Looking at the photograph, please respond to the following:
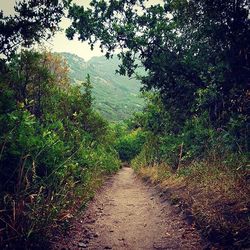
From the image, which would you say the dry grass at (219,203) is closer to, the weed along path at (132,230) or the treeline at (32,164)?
the weed along path at (132,230)

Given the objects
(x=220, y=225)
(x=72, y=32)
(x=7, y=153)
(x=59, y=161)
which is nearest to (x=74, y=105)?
(x=72, y=32)

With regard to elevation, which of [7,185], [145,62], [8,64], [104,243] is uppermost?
[145,62]

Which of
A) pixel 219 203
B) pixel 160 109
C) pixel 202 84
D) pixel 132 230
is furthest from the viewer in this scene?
pixel 160 109

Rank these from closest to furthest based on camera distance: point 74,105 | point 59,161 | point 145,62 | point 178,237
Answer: point 178,237 → point 59,161 → point 145,62 → point 74,105

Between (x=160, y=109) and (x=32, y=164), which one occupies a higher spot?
(x=160, y=109)

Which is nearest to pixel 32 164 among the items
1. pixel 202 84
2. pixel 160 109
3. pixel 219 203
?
pixel 219 203

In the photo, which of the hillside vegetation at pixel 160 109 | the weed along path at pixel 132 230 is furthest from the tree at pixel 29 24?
the weed along path at pixel 132 230

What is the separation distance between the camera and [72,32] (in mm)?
11742

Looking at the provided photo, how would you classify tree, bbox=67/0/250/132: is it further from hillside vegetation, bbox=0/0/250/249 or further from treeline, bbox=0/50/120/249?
treeline, bbox=0/50/120/249

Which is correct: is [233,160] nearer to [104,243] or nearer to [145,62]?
[104,243]

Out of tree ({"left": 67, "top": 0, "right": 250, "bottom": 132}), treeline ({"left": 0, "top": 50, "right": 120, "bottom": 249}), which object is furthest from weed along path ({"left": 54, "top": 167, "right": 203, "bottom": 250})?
tree ({"left": 67, "top": 0, "right": 250, "bottom": 132})

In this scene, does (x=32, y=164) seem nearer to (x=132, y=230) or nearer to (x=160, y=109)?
(x=132, y=230)

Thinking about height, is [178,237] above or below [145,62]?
below

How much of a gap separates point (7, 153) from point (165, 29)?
317 inches
